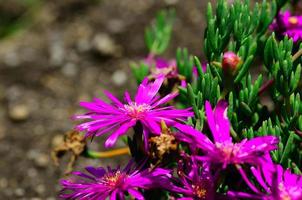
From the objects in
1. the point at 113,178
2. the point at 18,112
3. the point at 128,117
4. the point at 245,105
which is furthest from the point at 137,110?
the point at 18,112

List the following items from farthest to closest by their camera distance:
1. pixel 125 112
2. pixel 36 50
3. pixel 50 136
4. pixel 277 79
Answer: pixel 36 50 < pixel 50 136 < pixel 277 79 < pixel 125 112

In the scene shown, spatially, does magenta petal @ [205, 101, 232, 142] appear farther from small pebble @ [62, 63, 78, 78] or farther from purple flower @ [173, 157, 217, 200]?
small pebble @ [62, 63, 78, 78]

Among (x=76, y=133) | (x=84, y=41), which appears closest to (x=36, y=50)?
(x=84, y=41)

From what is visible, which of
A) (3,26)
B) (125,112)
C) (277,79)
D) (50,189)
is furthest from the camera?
(3,26)

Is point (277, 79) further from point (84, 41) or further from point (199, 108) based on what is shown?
point (84, 41)

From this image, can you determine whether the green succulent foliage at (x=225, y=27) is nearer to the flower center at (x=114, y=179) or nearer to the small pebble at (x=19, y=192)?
the flower center at (x=114, y=179)

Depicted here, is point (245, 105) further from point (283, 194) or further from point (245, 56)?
point (283, 194)
